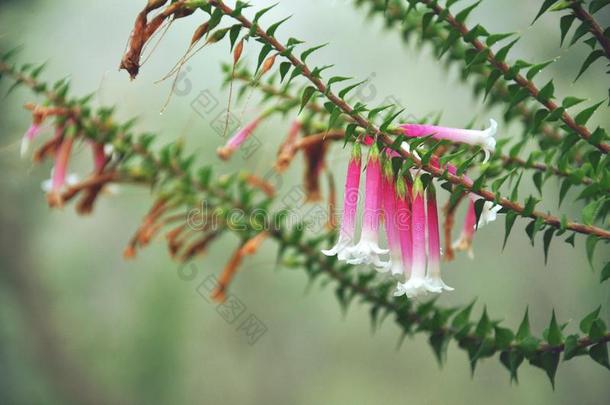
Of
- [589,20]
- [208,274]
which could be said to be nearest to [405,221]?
[589,20]

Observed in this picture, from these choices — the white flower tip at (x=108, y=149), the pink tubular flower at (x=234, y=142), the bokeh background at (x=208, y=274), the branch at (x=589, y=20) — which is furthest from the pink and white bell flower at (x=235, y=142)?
the bokeh background at (x=208, y=274)

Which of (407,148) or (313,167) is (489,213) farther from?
(313,167)

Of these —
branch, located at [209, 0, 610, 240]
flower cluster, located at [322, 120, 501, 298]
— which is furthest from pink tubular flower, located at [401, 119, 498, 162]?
branch, located at [209, 0, 610, 240]

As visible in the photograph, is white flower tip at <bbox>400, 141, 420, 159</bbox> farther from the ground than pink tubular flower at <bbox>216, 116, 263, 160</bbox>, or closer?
closer

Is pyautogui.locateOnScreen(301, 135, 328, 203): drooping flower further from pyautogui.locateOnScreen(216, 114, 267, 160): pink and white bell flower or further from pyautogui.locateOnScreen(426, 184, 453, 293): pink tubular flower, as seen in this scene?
pyautogui.locateOnScreen(426, 184, 453, 293): pink tubular flower

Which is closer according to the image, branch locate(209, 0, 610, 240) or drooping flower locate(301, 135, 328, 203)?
branch locate(209, 0, 610, 240)

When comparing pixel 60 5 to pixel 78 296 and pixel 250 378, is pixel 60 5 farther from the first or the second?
pixel 250 378

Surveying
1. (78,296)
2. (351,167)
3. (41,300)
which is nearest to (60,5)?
(41,300)

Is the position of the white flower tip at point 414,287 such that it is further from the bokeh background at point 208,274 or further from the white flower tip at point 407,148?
the bokeh background at point 208,274

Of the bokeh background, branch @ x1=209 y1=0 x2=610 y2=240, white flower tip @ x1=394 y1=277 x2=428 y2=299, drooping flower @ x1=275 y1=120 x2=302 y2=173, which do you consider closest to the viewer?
branch @ x1=209 y1=0 x2=610 y2=240
